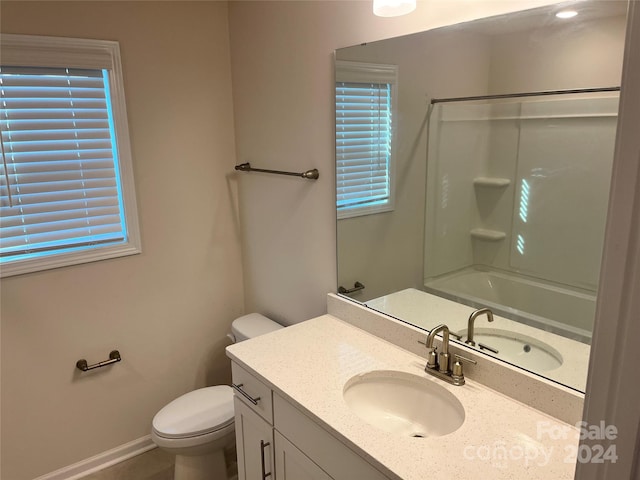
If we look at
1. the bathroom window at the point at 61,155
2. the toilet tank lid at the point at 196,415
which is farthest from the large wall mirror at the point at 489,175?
the bathroom window at the point at 61,155

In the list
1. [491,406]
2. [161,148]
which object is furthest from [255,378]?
[161,148]

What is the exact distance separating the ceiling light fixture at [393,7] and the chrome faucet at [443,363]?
99 cm

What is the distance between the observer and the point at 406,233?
1776 millimetres

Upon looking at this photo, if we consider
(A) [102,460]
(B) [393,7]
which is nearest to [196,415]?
(A) [102,460]

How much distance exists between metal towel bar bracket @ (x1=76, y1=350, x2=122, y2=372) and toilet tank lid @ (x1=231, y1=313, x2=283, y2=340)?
0.58 meters

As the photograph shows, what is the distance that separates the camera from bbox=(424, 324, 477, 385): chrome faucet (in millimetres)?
1416

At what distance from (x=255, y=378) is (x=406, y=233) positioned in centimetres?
77

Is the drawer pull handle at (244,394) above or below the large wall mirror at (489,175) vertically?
below

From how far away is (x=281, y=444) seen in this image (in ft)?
4.90

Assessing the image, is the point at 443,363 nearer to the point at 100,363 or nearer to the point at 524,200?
the point at 524,200

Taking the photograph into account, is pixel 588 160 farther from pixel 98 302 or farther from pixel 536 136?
pixel 98 302

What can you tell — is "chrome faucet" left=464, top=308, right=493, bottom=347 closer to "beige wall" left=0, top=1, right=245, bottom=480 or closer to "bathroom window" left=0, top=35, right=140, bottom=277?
"beige wall" left=0, top=1, right=245, bottom=480

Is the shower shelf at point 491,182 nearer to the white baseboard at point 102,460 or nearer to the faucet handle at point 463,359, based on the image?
the faucet handle at point 463,359

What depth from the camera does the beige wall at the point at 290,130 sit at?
5.98ft
